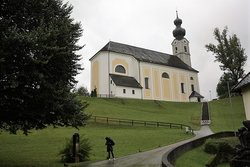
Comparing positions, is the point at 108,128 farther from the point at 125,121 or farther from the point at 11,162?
the point at 11,162

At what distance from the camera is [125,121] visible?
2742cm

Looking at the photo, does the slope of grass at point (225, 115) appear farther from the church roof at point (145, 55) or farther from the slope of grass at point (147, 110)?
the church roof at point (145, 55)

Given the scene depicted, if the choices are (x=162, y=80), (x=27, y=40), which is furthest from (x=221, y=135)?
(x=162, y=80)

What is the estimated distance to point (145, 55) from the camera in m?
59.6

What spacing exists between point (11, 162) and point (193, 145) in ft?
37.0

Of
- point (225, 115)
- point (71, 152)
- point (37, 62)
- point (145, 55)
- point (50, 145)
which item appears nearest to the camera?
point (37, 62)

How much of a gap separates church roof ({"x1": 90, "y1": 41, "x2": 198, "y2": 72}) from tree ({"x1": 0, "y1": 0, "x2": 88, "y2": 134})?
1635 inches

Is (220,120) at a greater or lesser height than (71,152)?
greater

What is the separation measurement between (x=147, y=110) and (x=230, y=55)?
22764 millimetres

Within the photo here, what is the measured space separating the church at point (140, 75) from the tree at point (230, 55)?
13.6 meters

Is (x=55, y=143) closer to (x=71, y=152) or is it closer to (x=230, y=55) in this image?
(x=71, y=152)

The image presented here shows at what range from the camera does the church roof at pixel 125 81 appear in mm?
47362

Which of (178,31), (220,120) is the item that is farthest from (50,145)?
(178,31)

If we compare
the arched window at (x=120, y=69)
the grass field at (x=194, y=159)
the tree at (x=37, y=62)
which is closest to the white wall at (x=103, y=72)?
the arched window at (x=120, y=69)
